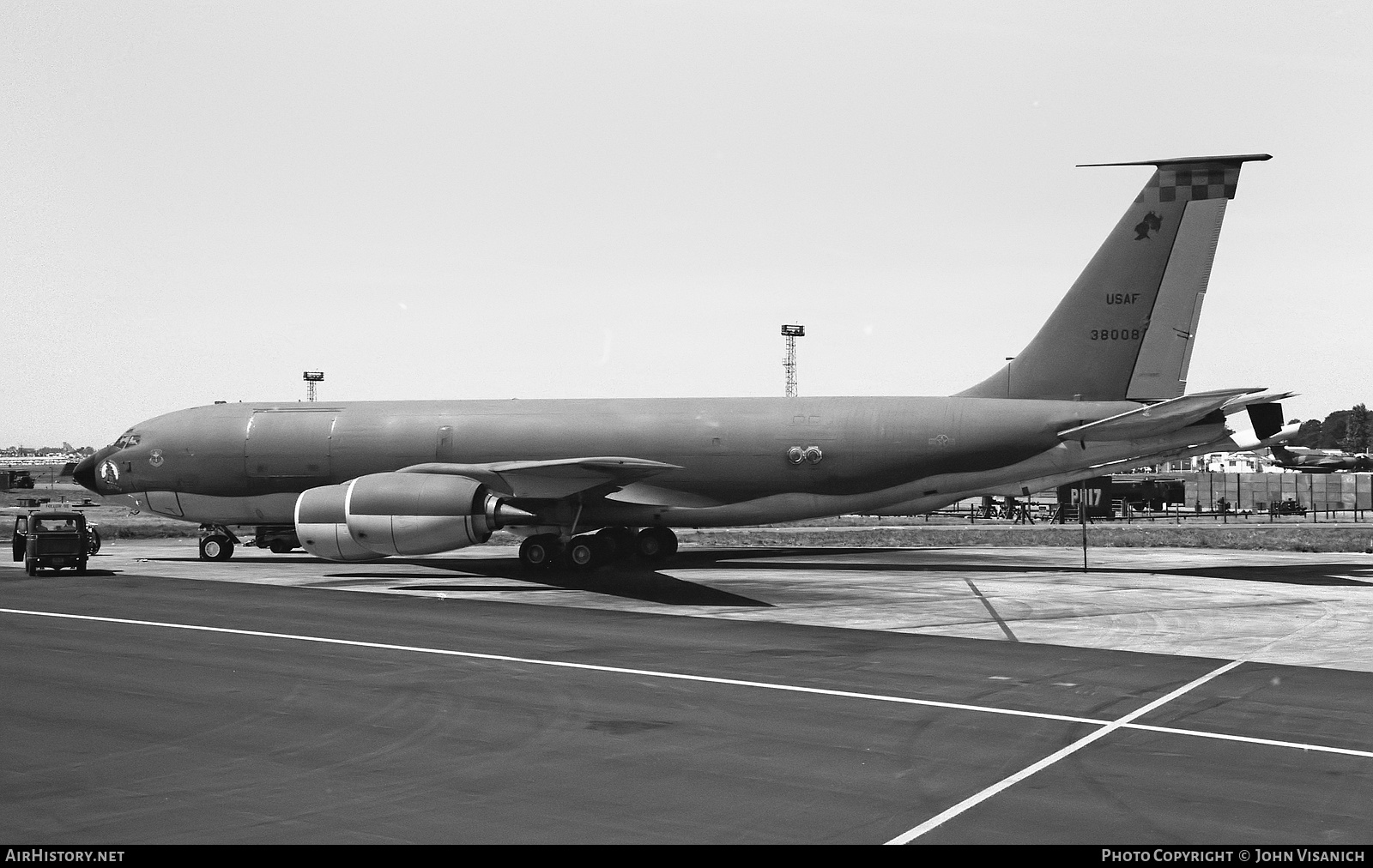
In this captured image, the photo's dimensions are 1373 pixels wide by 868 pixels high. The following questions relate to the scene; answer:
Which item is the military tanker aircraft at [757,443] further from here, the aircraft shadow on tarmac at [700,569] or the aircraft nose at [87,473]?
the aircraft nose at [87,473]

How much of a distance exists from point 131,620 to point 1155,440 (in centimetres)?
2235

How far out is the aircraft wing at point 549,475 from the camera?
26.9 metres

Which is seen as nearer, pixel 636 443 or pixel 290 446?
pixel 636 443

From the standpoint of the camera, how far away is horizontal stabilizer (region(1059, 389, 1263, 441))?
25438 mm

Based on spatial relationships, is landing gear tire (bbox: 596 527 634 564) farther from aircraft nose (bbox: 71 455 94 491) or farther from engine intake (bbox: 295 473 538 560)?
aircraft nose (bbox: 71 455 94 491)

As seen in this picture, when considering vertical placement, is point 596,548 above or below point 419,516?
below

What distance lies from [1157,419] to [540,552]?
50.8 ft

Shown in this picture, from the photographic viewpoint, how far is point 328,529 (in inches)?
1037

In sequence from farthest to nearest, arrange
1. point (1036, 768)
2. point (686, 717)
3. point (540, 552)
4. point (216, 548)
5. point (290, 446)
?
point (216, 548)
point (290, 446)
point (540, 552)
point (686, 717)
point (1036, 768)

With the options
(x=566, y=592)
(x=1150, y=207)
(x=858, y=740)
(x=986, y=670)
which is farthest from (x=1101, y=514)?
(x=858, y=740)

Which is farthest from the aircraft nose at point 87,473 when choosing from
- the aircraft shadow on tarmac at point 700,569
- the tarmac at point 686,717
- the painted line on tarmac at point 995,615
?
the painted line on tarmac at point 995,615

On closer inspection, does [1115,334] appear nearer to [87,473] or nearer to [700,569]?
[700,569]

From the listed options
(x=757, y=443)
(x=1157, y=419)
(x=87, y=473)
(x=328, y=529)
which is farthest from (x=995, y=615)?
(x=87, y=473)

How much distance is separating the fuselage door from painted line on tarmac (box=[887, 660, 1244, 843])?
23980 millimetres
